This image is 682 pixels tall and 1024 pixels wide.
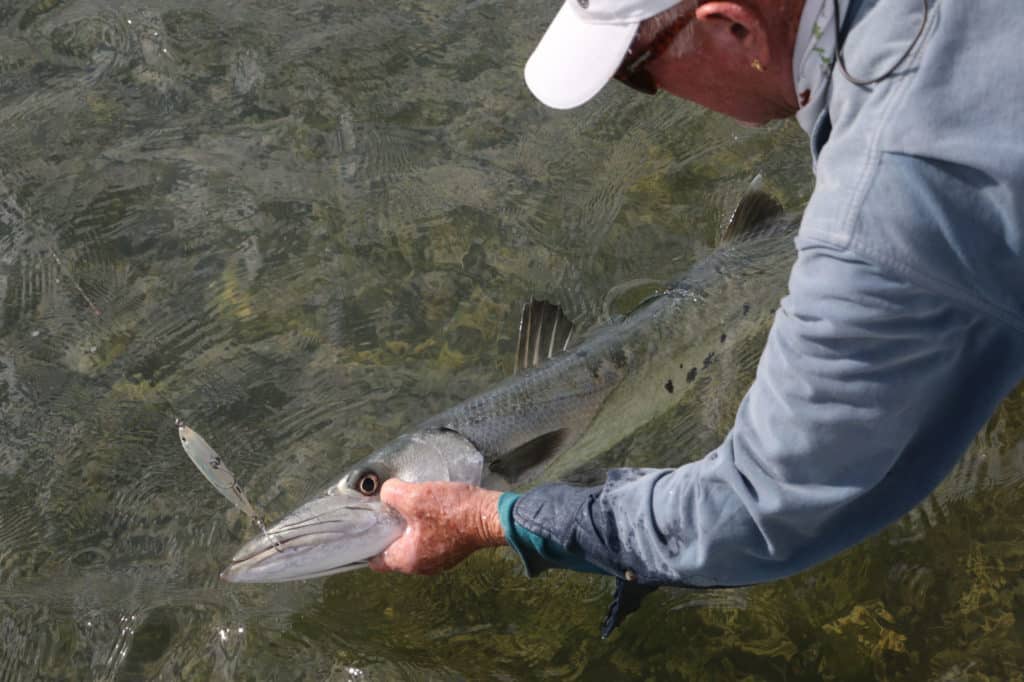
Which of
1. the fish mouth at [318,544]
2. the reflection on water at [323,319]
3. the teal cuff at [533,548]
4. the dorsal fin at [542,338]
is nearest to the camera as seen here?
the teal cuff at [533,548]

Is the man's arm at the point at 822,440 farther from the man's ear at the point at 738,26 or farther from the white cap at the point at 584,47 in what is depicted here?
A: the white cap at the point at 584,47

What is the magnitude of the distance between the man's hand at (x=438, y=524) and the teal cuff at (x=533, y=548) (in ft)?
0.23

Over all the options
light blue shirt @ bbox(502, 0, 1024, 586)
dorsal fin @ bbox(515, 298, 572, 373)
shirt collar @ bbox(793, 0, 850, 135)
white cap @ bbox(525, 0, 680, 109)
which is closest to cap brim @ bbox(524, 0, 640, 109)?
white cap @ bbox(525, 0, 680, 109)

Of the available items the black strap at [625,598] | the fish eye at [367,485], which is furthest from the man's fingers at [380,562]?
the black strap at [625,598]

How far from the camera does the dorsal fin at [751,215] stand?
457 cm

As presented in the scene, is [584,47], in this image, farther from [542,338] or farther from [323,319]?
[323,319]

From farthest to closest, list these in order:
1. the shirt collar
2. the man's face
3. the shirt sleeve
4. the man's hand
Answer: the man's hand, the man's face, the shirt collar, the shirt sleeve

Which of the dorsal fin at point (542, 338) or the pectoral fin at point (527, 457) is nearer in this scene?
the pectoral fin at point (527, 457)

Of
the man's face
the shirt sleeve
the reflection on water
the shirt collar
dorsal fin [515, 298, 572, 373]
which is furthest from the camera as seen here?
dorsal fin [515, 298, 572, 373]

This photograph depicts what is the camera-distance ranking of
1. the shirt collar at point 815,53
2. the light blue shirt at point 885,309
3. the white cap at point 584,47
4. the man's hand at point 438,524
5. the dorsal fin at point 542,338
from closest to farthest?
the light blue shirt at point 885,309
the shirt collar at point 815,53
the white cap at point 584,47
the man's hand at point 438,524
the dorsal fin at point 542,338

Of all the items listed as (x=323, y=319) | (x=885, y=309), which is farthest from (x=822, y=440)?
(x=323, y=319)

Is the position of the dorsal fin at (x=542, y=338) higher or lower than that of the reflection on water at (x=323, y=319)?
higher

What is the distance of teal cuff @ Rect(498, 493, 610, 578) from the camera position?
3004 mm

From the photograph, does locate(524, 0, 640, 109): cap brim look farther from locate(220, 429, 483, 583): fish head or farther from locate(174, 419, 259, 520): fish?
locate(174, 419, 259, 520): fish
